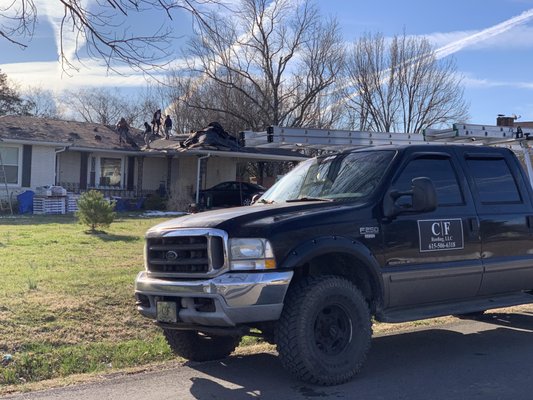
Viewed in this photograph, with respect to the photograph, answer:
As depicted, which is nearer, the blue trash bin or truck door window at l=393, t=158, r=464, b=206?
truck door window at l=393, t=158, r=464, b=206

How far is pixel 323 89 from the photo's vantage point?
107 feet

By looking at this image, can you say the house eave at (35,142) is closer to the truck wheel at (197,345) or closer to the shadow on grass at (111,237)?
the shadow on grass at (111,237)

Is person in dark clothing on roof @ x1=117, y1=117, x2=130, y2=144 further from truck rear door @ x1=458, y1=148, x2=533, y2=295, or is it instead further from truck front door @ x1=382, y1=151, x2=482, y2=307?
truck front door @ x1=382, y1=151, x2=482, y2=307

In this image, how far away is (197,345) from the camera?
238 inches

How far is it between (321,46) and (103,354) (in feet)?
90.1

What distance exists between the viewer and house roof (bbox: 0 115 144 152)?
79.4ft

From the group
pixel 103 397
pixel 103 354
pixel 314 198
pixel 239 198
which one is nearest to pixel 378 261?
pixel 314 198

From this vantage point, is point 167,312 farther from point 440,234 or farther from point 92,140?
point 92,140

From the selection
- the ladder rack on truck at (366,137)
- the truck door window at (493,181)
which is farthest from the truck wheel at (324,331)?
the ladder rack on truck at (366,137)

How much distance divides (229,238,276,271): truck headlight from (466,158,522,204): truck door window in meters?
2.81

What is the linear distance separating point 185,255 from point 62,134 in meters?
23.0

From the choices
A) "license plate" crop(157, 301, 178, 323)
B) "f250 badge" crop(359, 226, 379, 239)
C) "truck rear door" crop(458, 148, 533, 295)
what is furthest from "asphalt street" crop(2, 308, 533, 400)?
"f250 badge" crop(359, 226, 379, 239)

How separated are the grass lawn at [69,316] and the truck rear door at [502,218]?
367 centimetres

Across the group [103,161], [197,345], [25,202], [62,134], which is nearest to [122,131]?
[103,161]
